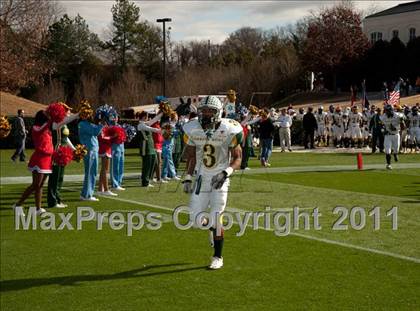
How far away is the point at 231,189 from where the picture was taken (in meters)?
16.8

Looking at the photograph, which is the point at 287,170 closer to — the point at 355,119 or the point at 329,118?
Answer: the point at 355,119

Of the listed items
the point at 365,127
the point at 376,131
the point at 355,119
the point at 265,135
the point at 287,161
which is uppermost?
the point at 355,119

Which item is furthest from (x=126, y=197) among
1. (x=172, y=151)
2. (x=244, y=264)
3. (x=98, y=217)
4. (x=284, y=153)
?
(x=284, y=153)

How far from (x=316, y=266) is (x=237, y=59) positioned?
68.9 m

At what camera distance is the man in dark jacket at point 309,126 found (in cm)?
3197

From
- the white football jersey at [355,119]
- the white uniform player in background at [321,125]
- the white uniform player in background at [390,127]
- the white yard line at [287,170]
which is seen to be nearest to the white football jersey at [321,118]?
the white uniform player in background at [321,125]

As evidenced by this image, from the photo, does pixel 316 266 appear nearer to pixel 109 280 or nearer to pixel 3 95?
pixel 109 280

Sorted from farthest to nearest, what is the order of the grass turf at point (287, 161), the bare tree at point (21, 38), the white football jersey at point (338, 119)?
the bare tree at point (21, 38)
the white football jersey at point (338, 119)
the grass turf at point (287, 161)

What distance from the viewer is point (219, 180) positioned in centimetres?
860

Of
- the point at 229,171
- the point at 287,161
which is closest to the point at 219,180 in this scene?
the point at 229,171

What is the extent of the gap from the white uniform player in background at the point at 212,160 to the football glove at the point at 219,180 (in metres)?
0.01

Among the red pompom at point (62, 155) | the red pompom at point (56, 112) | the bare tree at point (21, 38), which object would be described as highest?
the bare tree at point (21, 38)

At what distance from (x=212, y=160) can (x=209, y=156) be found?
63 millimetres

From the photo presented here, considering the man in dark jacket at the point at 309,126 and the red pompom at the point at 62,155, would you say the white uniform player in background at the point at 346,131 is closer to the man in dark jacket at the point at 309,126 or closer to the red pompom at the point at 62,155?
the man in dark jacket at the point at 309,126
